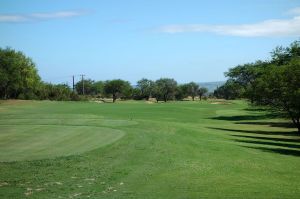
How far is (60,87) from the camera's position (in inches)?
4454

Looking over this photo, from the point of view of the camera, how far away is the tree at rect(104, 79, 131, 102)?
137 m

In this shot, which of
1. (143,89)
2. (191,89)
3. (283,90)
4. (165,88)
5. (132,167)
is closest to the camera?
(132,167)

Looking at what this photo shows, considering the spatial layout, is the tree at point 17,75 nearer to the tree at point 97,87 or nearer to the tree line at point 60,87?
the tree line at point 60,87

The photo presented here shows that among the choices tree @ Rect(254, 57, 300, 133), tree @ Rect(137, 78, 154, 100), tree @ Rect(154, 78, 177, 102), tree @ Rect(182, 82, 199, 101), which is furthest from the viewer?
tree @ Rect(182, 82, 199, 101)

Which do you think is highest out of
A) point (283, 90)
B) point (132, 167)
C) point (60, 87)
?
point (60, 87)

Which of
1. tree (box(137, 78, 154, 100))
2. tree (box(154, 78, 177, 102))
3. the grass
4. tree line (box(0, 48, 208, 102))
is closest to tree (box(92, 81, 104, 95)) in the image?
tree line (box(0, 48, 208, 102))

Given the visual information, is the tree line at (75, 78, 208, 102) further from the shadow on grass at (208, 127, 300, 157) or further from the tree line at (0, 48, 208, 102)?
the shadow on grass at (208, 127, 300, 157)

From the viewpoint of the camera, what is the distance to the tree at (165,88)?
512 feet

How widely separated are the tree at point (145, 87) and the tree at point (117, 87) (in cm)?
1508

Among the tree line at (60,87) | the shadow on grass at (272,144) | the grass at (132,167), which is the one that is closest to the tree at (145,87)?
the tree line at (60,87)

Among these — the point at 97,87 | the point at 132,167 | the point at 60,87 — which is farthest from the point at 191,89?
the point at 132,167

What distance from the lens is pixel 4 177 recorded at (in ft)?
48.6

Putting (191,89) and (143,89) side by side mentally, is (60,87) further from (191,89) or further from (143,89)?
(191,89)

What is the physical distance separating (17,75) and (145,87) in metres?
77.6
